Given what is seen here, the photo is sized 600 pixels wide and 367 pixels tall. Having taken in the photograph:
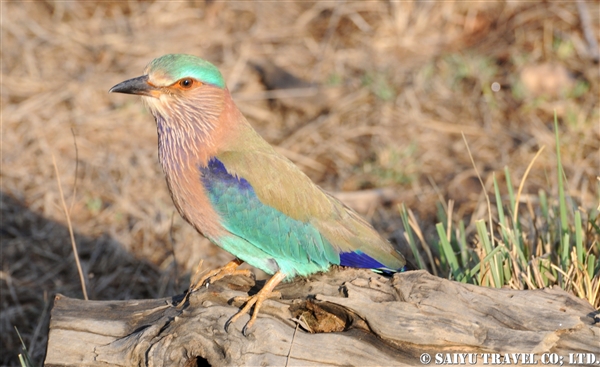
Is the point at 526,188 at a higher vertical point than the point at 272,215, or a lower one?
lower

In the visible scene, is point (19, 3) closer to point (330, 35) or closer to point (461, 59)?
point (330, 35)

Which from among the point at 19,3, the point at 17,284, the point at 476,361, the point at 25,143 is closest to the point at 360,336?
the point at 476,361

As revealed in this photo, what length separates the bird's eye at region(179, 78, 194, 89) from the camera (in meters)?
3.41

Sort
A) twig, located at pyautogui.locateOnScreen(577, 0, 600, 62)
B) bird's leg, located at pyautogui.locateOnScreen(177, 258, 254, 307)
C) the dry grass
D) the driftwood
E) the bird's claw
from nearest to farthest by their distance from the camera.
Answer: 1. the driftwood
2. the bird's claw
3. bird's leg, located at pyautogui.locateOnScreen(177, 258, 254, 307)
4. the dry grass
5. twig, located at pyautogui.locateOnScreen(577, 0, 600, 62)

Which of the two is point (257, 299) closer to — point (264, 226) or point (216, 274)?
point (264, 226)

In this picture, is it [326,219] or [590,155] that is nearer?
[326,219]

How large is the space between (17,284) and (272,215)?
2.45 m

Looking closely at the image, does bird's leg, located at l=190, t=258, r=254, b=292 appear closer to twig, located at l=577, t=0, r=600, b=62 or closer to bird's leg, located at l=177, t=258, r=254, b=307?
bird's leg, located at l=177, t=258, r=254, b=307

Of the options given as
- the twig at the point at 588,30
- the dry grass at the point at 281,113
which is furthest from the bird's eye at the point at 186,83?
the twig at the point at 588,30

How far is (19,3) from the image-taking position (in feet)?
24.2

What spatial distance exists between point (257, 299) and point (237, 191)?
0.54 m

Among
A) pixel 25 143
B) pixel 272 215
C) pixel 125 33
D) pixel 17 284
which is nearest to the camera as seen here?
pixel 272 215

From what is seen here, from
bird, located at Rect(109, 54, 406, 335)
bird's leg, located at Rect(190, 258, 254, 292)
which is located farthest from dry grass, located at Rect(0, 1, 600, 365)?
bird, located at Rect(109, 54, 406, 335)

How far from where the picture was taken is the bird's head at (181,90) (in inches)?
132
